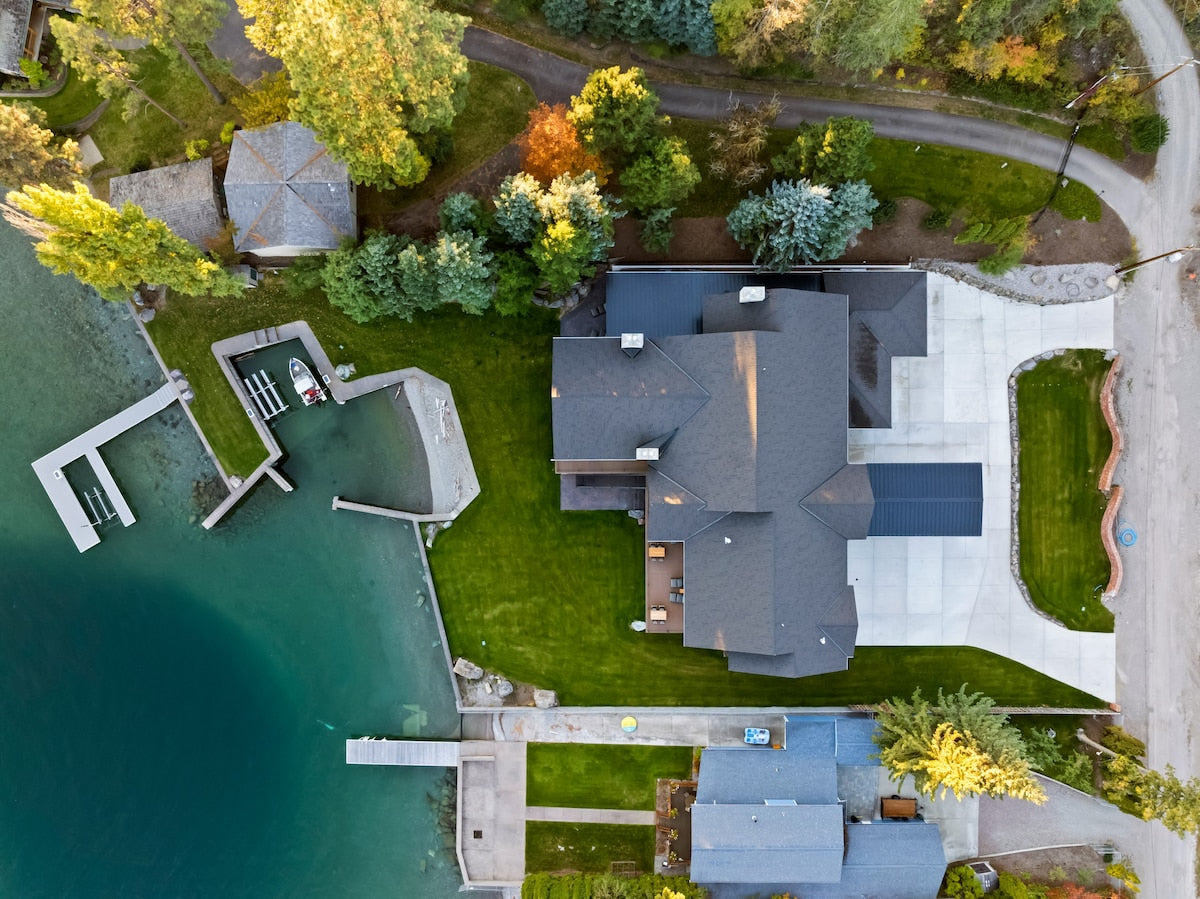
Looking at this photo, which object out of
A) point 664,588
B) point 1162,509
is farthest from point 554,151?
point 1162,509

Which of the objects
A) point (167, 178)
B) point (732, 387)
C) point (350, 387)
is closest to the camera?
point (732, 387)

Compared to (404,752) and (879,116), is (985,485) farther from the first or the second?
(404,752)

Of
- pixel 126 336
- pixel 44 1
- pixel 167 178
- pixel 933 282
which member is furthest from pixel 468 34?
pixel 933 282

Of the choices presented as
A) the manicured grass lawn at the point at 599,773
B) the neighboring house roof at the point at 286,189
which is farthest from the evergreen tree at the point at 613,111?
the manicured grass lawn at the point at 599,773

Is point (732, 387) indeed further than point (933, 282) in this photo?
No

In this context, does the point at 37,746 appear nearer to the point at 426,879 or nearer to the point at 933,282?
the point at 426,879
